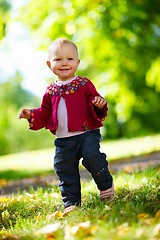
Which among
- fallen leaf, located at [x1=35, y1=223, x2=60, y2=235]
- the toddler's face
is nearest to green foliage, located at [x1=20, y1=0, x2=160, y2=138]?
the toddler's face

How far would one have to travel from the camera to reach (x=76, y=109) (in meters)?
2.74

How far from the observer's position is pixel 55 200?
3.11 meters

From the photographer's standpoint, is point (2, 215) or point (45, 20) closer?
point (2, 215)

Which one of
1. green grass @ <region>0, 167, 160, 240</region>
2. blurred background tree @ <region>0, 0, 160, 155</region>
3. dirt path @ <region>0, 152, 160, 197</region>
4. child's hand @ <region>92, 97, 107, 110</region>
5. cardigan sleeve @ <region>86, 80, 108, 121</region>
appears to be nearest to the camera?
green grass @ <region>0, 167, 160, 240</region>

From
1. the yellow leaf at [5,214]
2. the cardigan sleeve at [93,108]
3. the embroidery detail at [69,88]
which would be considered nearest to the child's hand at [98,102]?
the cardigan sleeve at [93,108]

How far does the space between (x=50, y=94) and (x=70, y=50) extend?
441mm

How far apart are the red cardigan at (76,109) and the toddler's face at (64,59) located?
0.11 m

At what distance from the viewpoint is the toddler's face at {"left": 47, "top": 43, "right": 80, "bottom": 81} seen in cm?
274

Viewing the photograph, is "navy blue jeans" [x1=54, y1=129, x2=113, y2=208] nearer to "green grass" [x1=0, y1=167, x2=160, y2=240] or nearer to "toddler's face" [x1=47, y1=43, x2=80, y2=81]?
"green grass" [x1=0, y1=167, x2=160, y2=240]

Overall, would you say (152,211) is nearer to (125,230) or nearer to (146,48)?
(125,230)

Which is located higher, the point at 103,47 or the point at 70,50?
the point at 103,47

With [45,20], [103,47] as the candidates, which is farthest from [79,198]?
[103,47]

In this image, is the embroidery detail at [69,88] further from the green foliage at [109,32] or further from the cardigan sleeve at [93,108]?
the green foliage at [109,32]

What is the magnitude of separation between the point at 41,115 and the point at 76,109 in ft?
1.16
